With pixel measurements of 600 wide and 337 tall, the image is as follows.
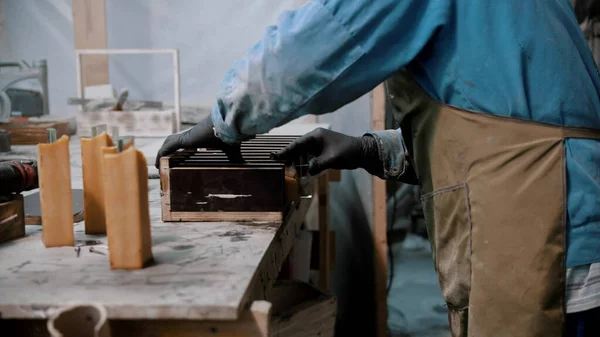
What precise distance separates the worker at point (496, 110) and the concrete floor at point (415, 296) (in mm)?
1820

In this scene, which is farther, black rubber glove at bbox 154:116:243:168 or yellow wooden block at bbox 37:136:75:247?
black rubber glove at bbox 154:116:243:168

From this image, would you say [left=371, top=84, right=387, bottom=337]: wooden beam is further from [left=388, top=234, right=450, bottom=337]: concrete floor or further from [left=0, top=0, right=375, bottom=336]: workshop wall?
[left=0, top=0, right=375, bottom=336]: workshop wall

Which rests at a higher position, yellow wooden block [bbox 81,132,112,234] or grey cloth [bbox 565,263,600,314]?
yellow wooden block [bbox 81,132,112,234]

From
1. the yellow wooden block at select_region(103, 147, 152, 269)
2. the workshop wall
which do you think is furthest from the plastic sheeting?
the yellow wooden block at select_region(103, 147, 152, 269)

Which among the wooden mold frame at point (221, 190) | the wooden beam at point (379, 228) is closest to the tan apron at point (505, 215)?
the wooden mold frame at point (221, 190)

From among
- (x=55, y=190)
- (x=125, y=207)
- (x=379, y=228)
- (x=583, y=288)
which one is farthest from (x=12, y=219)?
(x=379, y=228)

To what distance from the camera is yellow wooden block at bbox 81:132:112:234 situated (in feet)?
3.78

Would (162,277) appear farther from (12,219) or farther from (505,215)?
(505,215)

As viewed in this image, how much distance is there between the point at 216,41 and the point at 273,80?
2.39 m

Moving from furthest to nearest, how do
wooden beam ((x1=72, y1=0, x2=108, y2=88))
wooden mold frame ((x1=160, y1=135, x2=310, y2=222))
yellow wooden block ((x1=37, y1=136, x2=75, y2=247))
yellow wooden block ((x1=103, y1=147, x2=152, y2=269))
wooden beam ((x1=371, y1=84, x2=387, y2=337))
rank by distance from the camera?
1. wooden beam ((x1=72, y1=0, x2=108, y2=88))
2. wooden beam ((x1=371, y1=84, x2=387, y2=337))
3. wooden mold frame ((x1=160, y1=135, x2=310, y2=222))
4. yellow wooden block ((x1=37, y1=136, x2=75, y2=247))
5. yellow wooden block ((x1=103, y1=147, x2=152, y2=269))

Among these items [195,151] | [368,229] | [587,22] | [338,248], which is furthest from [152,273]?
[587,22]

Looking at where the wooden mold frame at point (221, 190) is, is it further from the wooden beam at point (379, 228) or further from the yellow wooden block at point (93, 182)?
the wooden beam at point (379, 228)

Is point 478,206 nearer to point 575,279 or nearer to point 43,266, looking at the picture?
point 575,279

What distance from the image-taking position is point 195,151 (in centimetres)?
146
